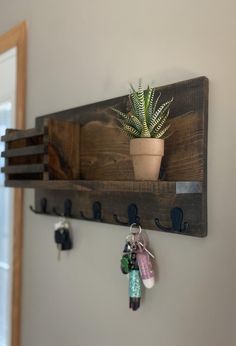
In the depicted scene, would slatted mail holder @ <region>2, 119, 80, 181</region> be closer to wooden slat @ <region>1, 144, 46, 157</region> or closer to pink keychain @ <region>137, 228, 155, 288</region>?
wooden slat @ <region>1, 144, 46, 157</region>

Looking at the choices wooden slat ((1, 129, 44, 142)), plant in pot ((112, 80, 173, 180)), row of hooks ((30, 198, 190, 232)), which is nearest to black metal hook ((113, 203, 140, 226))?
row of hooks ((30, 198, 190, 232))

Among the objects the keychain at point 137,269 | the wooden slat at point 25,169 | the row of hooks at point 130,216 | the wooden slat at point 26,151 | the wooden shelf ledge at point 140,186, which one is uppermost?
the wooden slat at point 26,151

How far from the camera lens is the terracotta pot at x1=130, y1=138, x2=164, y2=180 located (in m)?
0.69

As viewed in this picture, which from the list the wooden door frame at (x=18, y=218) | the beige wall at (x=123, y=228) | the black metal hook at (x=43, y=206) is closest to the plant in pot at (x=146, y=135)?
the beige wall at (x=123, y=228)

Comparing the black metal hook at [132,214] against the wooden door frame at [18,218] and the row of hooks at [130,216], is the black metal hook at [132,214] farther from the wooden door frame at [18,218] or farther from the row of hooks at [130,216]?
the wooden door frame at [18,218]

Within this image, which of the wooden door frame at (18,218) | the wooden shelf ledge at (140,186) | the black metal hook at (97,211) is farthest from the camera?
the wooden door frame at (18,218)

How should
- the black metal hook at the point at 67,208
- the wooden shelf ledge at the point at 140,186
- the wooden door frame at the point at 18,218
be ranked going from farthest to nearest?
the wooden door frame at the point at 18,218 → the black metal hook at the point at 67,208 → the wooden shelf ledge at the point at 140,186

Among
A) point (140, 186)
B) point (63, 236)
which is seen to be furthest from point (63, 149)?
point (140, 186)

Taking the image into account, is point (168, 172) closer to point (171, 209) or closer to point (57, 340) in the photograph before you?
point (171, 209)

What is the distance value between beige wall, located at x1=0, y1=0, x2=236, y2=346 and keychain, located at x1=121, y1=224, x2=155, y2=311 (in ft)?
0.11

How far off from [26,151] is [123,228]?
378 millimetres

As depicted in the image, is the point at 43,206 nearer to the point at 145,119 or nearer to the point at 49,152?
the point at 49,152

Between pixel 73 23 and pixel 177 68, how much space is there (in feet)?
1.48

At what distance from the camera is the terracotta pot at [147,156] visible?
690 mm
